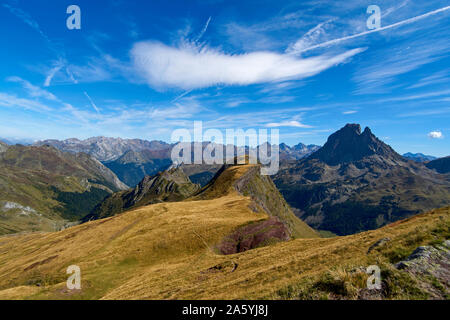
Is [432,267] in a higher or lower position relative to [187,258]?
higher

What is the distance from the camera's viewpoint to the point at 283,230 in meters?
69.4

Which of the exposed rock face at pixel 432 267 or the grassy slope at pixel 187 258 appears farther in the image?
the grassy slope at pixel 187 258

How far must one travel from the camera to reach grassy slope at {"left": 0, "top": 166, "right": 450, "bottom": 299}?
73.0ft

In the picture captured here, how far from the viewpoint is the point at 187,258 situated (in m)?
55.1

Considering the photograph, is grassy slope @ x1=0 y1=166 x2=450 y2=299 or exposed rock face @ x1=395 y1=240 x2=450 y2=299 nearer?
exposed rock face @ x1=395 y1=240 x2=450 y2=299

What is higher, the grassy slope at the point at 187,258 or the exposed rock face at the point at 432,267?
the exposed rock face at the point at 432,267

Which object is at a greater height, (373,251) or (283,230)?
(373,251)

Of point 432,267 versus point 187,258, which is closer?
point 432,267

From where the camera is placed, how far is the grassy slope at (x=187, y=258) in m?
22.3

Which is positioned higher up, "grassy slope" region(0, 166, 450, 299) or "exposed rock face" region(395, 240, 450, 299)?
"exposed rock face" region(395, 240, 450, 299)
